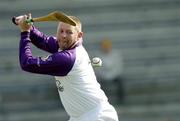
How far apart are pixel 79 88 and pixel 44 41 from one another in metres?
0.80

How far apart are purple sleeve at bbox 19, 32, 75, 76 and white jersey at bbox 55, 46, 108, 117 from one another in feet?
0.27

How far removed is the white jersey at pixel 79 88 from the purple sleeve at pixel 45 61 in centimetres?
8

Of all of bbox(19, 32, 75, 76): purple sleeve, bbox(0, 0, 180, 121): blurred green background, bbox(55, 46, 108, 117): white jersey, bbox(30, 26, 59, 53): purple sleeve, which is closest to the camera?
bbox(19, 32, 75, 76): purple sleeve

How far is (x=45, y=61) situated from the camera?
8.46 metres

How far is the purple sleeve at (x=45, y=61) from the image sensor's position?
841 centimetres

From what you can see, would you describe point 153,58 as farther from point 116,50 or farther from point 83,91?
point 83,91

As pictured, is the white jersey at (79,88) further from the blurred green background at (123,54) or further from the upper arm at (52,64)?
the blurred green background at (123,54)

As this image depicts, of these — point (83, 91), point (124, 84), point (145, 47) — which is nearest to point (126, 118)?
point (124, 84)

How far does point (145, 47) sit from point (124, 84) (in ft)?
3.59

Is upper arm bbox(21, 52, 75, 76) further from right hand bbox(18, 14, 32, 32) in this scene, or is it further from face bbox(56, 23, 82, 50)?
right hand bbox(18, 14, 32, 32)

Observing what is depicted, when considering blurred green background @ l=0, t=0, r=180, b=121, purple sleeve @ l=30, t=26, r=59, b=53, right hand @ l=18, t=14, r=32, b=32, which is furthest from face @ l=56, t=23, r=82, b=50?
blurred green background @ l=0, t=0, r=180, b=121

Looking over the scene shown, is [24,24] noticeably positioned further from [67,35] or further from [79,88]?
[79,88]

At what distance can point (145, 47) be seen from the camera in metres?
16.2

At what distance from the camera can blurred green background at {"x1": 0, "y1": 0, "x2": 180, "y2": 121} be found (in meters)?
15.5
